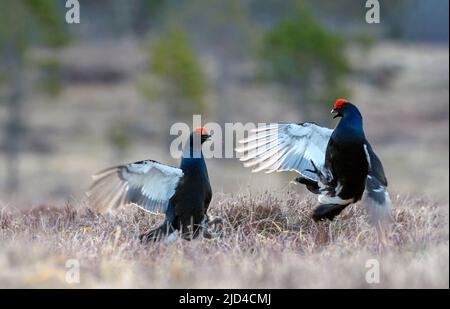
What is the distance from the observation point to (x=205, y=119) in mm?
30422

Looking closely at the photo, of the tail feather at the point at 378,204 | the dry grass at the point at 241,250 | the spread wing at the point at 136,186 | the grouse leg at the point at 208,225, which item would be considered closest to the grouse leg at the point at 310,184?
the dry grass at the point at 241,250

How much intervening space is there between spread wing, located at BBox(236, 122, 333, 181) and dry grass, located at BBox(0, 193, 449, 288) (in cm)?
29

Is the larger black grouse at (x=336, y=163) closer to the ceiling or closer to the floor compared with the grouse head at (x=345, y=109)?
closer to the floor

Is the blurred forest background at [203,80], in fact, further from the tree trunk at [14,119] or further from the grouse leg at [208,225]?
the grouse leg at [208,225]

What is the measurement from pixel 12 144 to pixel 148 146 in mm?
5683

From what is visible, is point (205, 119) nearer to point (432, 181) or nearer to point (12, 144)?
point (12, 144)

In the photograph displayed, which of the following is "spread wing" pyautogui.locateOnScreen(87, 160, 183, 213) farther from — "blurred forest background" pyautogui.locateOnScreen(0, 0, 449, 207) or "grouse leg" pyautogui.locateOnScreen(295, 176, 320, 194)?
"blurred forest background" pyautogui.locateOnScreen(0, 0, 449, 207)

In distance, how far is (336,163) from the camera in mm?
5969

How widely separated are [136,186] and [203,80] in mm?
21138

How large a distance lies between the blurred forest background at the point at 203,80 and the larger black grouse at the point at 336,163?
11.1m

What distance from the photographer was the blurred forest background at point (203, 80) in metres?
24.8
